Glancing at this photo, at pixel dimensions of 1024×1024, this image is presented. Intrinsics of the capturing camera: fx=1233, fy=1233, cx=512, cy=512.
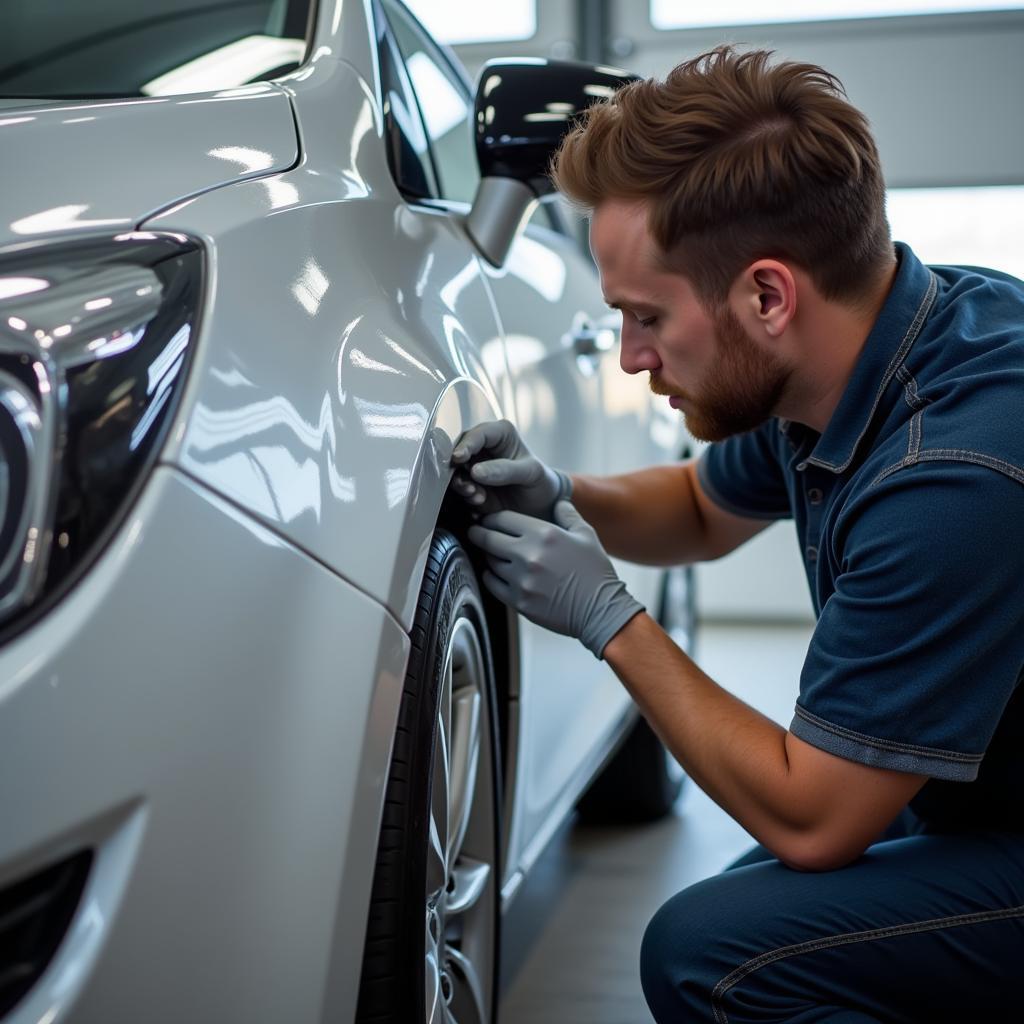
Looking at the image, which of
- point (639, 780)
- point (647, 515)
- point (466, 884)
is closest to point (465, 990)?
point (466, 884)

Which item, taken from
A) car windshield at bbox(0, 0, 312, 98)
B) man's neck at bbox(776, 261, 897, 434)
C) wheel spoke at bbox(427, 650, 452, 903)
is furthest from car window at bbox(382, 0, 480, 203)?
wheel spoke at bbox(427, 650, 452, 903)

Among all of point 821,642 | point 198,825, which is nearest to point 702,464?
point 821,642

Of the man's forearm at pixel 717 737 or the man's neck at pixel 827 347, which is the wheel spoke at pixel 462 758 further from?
the man's neck at pixel 827 347

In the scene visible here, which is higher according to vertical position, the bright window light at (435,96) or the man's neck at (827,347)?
the bright window light at (435,96)

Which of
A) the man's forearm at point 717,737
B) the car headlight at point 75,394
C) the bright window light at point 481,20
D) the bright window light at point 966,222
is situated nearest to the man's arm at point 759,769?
the man's forearm at point 717,737

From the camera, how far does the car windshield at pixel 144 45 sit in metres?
1.36

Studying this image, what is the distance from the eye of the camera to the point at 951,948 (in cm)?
121

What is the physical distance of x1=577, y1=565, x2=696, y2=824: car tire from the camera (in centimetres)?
257

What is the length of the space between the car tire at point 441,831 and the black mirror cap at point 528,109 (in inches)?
23.8

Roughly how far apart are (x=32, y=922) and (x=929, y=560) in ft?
2.59

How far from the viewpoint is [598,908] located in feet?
7.21

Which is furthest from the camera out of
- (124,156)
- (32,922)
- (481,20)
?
(481,20)

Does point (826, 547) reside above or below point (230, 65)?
below

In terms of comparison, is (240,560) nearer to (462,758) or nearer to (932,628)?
(462,758)
